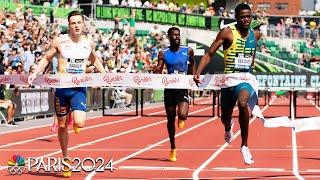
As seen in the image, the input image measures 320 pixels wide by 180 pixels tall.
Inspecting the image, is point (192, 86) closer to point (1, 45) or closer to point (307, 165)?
point (307, 165)

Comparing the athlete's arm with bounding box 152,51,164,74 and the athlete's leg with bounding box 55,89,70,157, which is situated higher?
the athlete's arm with bounding box 152,51,164,74

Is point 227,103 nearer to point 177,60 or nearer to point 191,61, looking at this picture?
point 177,60

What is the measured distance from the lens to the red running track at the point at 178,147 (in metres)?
12.6

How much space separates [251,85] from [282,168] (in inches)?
71.8

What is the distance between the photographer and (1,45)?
27.0m

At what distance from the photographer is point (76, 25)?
12.3 m

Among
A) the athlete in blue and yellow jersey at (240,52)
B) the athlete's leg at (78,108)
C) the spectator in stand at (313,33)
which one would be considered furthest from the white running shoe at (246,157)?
the spectator in stand at (313,33)

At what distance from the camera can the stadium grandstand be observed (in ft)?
45.0

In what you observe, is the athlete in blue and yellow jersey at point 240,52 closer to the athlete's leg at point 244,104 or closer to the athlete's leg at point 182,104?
the athlete's leg at point 244,104

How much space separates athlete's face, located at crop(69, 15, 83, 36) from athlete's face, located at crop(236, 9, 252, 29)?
2108mm

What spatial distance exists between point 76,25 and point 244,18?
2.24m

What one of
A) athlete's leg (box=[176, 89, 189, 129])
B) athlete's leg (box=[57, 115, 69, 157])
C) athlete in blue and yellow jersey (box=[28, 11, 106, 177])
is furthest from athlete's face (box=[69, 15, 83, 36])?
athlete's leg (box=[176, 89, 189, 129])

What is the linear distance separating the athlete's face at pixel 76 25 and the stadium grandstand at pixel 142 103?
91 cm

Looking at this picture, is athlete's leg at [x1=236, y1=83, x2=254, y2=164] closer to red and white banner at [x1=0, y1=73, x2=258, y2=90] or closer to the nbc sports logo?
red and white banner at [x1=0, y1=73, x2=258, y2=90]
